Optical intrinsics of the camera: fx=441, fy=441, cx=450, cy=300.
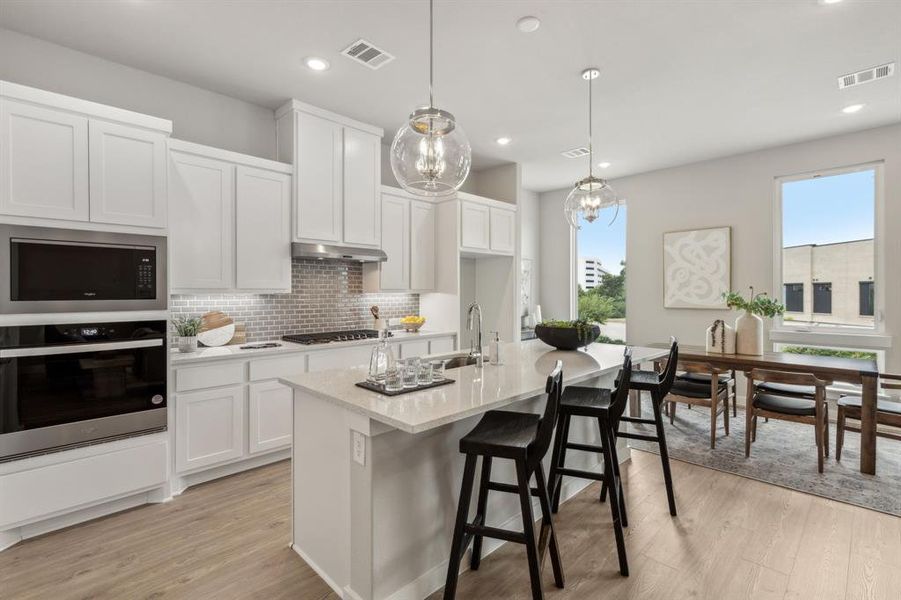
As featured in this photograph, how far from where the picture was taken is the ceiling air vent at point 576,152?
5254 mm

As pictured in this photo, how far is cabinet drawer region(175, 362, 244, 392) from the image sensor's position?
3.02 meters

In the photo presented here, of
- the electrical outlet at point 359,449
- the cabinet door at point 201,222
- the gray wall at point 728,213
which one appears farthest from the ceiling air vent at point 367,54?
the gray wall at point 728,213

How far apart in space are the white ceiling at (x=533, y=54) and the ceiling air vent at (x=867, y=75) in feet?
0.36

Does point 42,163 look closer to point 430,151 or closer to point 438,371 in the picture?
point 430,151

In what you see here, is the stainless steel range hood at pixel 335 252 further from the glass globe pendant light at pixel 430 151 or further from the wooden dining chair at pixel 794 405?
the wooden dining chair at pixel 794 405

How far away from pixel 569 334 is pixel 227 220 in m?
2.78

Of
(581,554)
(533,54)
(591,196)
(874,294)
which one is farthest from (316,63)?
(874,294)

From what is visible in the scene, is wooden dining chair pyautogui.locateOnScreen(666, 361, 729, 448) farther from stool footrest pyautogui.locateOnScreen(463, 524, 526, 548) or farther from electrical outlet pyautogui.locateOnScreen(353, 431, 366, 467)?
electrical outlet pyautogui.locateOnScreen(353, 431, 366, 467)

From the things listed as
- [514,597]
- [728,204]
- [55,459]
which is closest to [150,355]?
[55,459]

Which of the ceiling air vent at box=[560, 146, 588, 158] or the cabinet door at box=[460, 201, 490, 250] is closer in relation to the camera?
the cabinet door at box=[460, 201, 490, 250]

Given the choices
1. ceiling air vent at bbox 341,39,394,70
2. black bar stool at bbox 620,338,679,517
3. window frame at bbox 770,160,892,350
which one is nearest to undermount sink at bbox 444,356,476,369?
black bar stool at bbox 620,338,679,517

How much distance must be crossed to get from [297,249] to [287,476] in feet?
6.07

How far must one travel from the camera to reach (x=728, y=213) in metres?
5.51

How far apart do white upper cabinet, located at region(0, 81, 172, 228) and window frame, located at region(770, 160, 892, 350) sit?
6.22 metres
